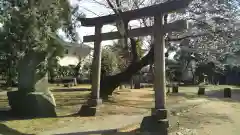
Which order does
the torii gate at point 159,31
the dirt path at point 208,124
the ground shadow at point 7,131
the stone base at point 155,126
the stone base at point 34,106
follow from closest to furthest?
the stone base at point 155,126 < the ground shadow at point 7,131 < the torii gate at point 159,31 < the dirt path at point 208,124 < the stone base at point 34,106

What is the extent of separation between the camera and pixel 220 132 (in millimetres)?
8609

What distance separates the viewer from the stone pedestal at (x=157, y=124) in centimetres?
797

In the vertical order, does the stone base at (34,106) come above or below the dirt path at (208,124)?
above

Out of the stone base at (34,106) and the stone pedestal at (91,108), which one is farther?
the stone pedestal at (91,108)

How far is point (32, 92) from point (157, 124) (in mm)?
5329

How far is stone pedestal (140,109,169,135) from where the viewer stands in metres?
7.97

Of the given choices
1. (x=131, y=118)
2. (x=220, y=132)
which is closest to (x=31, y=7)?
(x=131, y=118)

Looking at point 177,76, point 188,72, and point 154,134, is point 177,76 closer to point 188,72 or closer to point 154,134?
point 188,72

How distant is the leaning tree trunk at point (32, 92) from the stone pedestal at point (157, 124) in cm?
422

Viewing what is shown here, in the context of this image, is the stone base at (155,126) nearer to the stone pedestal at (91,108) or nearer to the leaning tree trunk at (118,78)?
the stone pedestal at (91,108)

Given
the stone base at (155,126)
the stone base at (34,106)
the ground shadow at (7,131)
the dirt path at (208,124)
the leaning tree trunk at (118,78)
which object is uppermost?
the leaning tree trunk at (118,78)

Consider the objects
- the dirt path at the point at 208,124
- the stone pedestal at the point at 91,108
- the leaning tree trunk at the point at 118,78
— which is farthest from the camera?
the leaning tree trunk at the point at 118,78

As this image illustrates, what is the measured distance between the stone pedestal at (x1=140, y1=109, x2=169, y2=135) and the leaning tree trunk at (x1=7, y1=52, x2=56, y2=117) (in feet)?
13.8

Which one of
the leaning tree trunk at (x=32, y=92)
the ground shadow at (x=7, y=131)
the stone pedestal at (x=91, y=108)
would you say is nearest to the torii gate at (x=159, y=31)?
the stone pedestal at (x=91, y=108)
